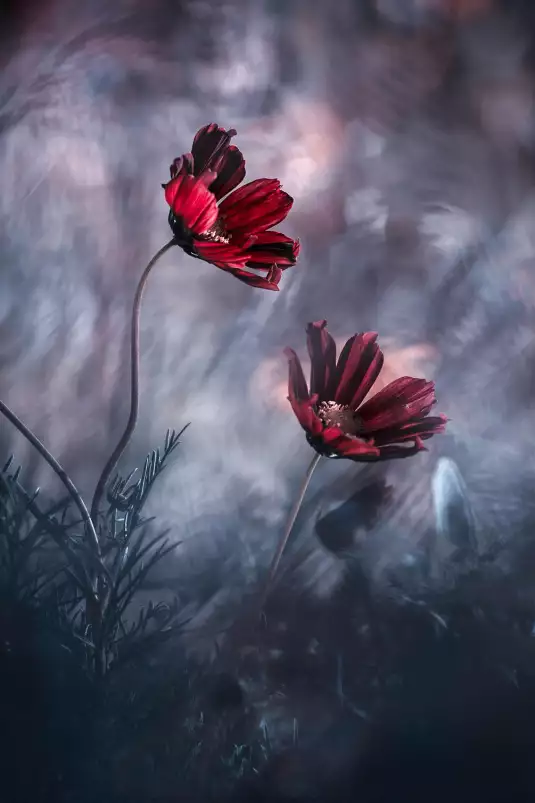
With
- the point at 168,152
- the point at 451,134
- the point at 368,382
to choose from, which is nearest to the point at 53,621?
the point at 368,382

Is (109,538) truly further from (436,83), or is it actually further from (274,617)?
(436,83)

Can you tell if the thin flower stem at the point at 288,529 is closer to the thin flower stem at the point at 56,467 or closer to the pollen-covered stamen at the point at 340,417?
the pollen-covered stamen at the point at 340,417

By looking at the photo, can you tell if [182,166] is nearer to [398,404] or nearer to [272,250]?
[272,250]

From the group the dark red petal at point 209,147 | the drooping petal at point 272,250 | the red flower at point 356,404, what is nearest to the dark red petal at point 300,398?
the red flower at point 356,404

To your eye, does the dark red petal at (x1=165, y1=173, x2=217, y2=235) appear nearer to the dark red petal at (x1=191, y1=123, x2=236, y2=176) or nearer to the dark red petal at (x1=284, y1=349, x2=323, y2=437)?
the dark red petal at (x1=191, y1=123, x2=236, y2=176)

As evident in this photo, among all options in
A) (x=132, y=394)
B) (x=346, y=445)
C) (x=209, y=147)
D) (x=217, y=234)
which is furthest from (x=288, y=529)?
(x=209, y=147)

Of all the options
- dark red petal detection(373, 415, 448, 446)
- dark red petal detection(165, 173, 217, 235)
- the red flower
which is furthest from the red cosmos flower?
dark red petal detection(373, 415, 448, 446)
